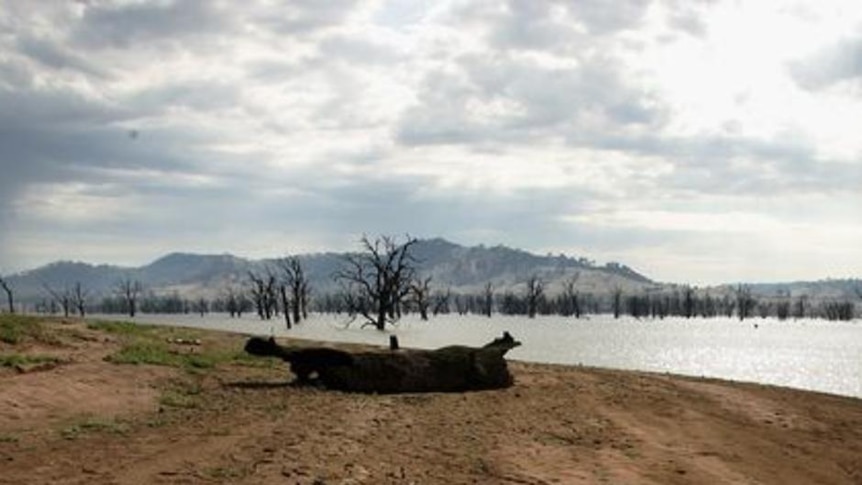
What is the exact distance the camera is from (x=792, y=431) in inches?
806

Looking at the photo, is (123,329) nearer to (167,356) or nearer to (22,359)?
(167,356)

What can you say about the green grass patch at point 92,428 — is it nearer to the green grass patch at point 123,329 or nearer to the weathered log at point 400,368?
the weathered log at point 400,368

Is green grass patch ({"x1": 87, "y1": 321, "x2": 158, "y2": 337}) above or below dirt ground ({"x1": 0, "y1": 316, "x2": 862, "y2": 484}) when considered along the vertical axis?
above

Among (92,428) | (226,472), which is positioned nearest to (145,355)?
(92,428)

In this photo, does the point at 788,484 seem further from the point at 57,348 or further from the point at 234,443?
the point at 57,348

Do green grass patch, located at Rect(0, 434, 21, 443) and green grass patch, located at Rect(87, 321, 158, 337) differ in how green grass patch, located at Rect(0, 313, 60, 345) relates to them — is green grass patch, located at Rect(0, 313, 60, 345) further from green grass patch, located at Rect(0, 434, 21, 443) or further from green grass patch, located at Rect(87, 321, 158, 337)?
green grass patch, located at Rect(0, 434, 21, 443)

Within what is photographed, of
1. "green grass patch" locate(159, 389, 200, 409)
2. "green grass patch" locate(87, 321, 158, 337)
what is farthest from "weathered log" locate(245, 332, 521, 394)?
"green grass patch" locate(87, 321, 158, 337)

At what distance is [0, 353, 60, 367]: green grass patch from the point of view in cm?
1948

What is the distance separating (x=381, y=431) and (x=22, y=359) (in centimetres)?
991

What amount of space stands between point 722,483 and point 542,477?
3.53m

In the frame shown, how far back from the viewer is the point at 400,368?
2270 cm

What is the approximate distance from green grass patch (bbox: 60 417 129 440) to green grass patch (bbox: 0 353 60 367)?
4209mm

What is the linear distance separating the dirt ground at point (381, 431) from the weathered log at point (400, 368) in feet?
3.08

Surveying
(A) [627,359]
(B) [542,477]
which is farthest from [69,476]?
(A) [627,359]
